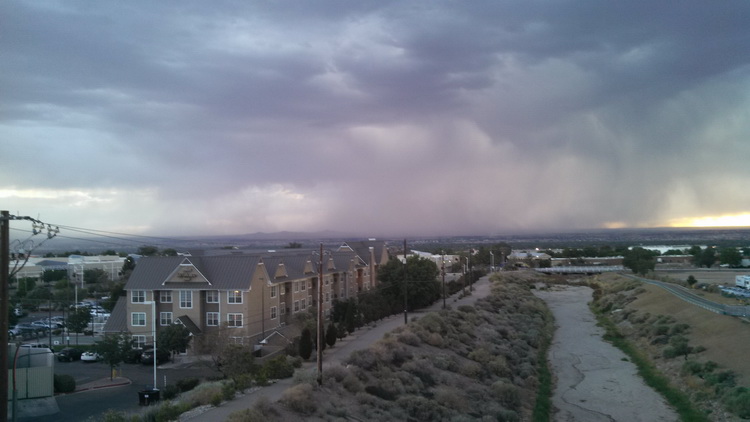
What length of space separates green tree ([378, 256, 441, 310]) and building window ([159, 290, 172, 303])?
21994 mm

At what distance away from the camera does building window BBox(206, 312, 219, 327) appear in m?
42.9

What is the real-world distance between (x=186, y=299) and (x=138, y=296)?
435cm

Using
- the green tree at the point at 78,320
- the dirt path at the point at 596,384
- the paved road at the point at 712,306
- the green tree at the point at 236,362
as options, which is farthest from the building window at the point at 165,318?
the paved road at the point at 712,306

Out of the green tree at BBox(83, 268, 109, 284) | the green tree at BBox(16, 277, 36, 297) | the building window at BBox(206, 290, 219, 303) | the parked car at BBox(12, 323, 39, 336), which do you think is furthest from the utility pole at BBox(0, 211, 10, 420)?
the green tree at BBox(83, 268, 109, 284)

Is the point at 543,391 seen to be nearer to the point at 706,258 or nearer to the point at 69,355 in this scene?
the point at 69,355

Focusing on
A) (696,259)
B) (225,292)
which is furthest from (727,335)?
(696,259)

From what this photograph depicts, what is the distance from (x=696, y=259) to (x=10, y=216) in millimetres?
144561

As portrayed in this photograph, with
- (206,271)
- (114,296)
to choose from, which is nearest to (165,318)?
(206,271)

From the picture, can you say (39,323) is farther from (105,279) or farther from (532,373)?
(532,373)

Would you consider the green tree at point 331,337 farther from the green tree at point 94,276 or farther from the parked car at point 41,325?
the green tree at point 94,276

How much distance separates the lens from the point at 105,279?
95.2m

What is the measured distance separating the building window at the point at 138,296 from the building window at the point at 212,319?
18.7ft

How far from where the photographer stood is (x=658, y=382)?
33.8 metres

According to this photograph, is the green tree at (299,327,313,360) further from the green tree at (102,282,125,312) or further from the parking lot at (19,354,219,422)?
the green tree at (102,282,125,312)
